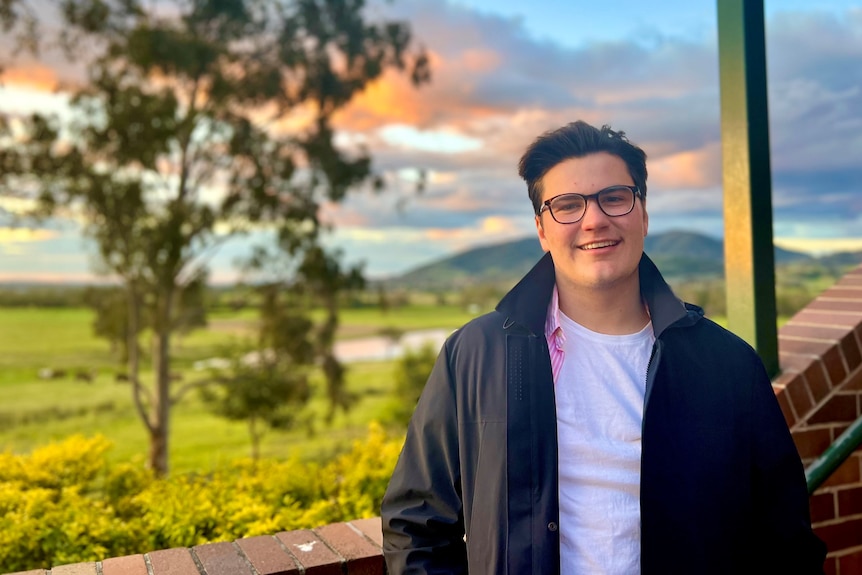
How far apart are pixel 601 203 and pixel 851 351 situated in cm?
155

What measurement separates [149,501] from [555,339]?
1712 mm

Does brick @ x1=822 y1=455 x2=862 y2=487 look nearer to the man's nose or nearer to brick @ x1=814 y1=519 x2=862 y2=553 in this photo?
brick @ x1=814 y1=519 x2=862 y2=553

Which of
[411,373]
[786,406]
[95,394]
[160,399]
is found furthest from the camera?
[411,373]

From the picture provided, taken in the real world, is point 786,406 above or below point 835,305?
below

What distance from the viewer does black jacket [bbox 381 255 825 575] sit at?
1.23 meters

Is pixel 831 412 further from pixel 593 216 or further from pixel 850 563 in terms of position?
pixel 593 216

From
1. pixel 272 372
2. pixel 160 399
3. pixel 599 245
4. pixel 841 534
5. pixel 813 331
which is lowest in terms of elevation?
pixel 160 399

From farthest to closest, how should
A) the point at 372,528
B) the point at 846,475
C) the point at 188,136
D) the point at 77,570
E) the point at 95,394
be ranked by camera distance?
the point at 95,394
the point at 188,136
the point at 846,475
the point at 372,528
the point at 77,570

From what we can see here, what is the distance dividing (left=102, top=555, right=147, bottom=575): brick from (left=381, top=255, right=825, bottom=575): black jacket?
0.78 m

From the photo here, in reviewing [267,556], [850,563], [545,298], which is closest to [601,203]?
[545,298]

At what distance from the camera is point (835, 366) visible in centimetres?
233

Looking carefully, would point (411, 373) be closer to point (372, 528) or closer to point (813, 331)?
point (813, 331)

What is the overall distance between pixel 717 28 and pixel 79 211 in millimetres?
11762

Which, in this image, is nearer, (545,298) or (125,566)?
(545,298)
